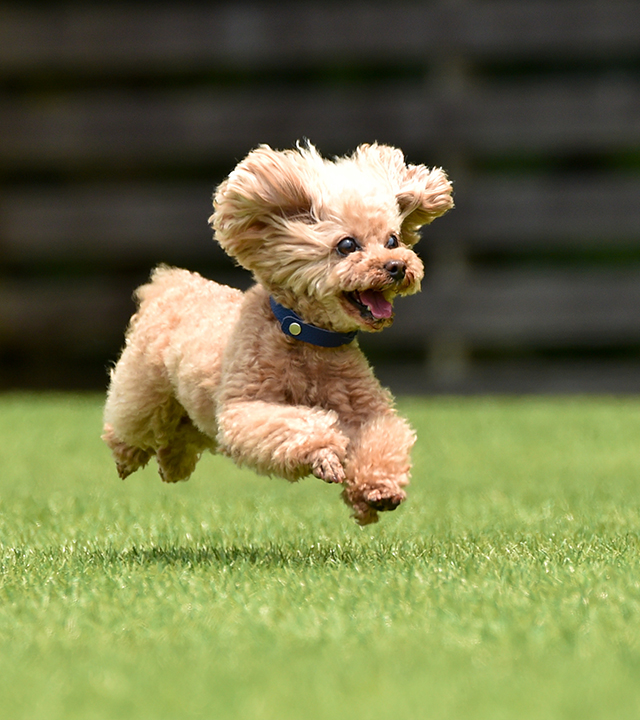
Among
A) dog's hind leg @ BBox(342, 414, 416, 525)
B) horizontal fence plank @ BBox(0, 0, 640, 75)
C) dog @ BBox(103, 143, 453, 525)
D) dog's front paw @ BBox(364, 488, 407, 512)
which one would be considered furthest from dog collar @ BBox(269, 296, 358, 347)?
horizontal fence plank @ BBox(0, 0, 640, 75)

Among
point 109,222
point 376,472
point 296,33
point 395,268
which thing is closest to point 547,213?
point 296,33

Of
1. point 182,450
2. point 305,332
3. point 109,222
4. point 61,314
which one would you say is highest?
point 305,332

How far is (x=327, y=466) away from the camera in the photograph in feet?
7.33

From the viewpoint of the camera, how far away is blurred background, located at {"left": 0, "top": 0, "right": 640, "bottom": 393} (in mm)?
7262

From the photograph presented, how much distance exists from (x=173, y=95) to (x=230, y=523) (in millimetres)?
4888

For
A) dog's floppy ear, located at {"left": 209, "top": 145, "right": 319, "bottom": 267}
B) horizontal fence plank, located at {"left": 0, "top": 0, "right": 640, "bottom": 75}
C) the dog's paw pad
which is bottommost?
the dog's paw pad

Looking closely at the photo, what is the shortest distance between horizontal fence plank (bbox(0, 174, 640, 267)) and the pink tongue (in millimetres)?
4844

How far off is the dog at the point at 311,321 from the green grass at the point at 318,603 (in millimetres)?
228

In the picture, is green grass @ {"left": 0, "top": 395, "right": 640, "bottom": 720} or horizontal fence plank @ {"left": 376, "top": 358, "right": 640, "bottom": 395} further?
horizontal fence plank @ {"left": 376, "top": 358, "right": 640, "bottom": 395}

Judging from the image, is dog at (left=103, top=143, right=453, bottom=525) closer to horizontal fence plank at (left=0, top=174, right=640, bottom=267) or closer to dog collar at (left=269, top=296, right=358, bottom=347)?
dog collar at (left=269, top=296, right=358, bottom=347)

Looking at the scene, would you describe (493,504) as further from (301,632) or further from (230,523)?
(301,632)

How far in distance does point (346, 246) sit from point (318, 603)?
71 centimetres

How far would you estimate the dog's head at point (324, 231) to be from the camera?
2.37 m

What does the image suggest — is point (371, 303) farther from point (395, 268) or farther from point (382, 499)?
point (382, 499)
